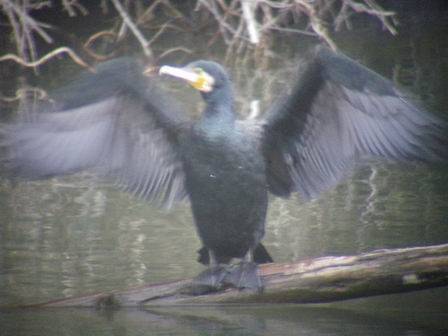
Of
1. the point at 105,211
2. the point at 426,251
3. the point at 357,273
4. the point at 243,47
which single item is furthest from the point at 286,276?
the point at 243,47

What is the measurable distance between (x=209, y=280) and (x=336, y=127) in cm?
97

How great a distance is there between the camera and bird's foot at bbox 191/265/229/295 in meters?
4.88

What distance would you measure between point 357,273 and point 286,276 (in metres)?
0.34

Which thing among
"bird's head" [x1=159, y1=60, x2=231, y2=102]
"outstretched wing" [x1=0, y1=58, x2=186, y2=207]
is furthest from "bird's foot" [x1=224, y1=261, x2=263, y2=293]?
"bird's head" [x1=159, y1=60, x2=231, y2=102]

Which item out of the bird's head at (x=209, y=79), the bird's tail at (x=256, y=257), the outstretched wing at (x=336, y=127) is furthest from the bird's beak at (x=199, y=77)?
the bird's tail at (x=256, y=257)

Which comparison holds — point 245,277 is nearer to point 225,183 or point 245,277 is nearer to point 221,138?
point 225,183

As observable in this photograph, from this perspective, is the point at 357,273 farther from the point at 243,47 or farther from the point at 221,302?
the point at 243,47

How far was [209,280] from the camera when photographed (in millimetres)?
4922

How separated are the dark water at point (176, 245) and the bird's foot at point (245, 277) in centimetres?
16

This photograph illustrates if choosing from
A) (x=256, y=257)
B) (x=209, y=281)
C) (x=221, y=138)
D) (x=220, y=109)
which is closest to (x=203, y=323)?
(x=209, y=281)

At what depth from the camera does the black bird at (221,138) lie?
16.2 ft

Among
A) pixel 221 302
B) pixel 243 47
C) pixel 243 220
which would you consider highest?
pixel 243 47

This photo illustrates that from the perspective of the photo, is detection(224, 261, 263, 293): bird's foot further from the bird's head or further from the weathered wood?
the bird's head

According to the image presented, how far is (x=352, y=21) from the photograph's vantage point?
41.5ft
